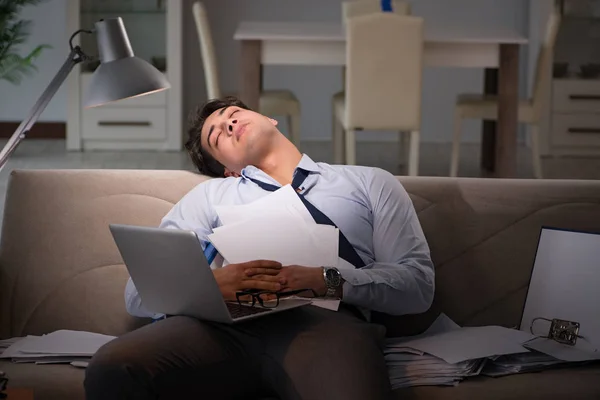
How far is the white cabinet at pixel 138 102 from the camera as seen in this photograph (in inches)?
271

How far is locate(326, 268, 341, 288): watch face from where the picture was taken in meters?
2.08

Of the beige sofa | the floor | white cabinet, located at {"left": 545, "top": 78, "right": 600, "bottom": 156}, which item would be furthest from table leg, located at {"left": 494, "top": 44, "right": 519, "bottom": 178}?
the beige sofa

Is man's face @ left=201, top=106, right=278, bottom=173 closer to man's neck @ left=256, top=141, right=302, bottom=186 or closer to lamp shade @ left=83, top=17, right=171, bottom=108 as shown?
man's neck @ left=256, top=141, right=302, bottom=186

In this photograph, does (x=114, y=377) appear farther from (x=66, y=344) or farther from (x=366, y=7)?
(x=366, y=7)

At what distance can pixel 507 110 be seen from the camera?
17.5 ft

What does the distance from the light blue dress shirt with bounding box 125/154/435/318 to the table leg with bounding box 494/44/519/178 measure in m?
3.02

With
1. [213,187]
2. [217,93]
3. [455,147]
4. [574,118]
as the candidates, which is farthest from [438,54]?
[213,187]

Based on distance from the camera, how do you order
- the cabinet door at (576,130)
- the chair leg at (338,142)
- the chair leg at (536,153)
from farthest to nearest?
1. the cabinet door at (576,130)
2. the chair leg at (338,142)
3. the chair leg at (536,153)

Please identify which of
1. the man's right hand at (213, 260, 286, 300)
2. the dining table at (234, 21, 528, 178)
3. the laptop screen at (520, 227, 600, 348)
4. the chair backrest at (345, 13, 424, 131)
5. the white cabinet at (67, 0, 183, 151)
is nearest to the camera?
the man's right hand at (213, 260, 286, 300)

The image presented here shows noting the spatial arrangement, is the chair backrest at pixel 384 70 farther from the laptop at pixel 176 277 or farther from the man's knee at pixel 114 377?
the man's knee at pixel 114 377

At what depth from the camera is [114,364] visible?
1.79m

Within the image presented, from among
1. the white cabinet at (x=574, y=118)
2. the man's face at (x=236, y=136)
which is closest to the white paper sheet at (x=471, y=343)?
the man's face at (x=236, y=136)

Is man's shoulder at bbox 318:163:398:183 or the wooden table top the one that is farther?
man's shoulder at bbox 318:163:398:183

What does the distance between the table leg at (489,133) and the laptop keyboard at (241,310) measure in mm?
4423
